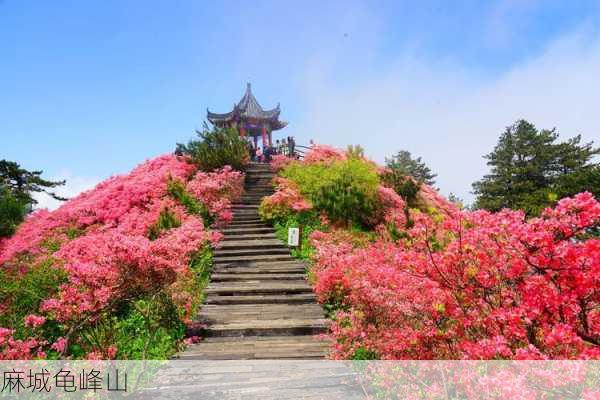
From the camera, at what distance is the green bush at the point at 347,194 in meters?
10.3

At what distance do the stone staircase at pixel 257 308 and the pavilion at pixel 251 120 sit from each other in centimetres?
1898

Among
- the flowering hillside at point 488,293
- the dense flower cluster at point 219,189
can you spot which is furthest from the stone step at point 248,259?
the flowering hillside at point 488,293

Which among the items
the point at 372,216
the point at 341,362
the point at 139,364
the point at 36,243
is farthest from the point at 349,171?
the point at 36,243

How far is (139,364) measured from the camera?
4613 mm

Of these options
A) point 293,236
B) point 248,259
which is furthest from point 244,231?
point 293,236

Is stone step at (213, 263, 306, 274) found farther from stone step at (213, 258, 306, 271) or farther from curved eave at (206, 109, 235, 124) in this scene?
curved eave at (206, 109, 235, 124)

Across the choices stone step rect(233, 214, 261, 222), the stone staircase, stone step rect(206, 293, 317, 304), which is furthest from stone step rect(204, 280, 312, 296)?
stone step rect(233, 214, 261, 222)

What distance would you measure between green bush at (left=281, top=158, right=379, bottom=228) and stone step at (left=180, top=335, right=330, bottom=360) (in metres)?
5.19

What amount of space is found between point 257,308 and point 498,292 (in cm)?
429

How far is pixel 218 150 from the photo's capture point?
14.5m

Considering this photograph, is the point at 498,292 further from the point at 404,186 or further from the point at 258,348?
the point at 404,186

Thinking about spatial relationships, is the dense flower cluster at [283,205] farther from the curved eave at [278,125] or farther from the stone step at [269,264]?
the curved eave at [278,125]

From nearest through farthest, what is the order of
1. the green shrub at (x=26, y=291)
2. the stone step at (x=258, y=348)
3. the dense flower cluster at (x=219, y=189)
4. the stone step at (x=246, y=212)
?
the stone step at (x=258, y=348) < the green shrub at (x=26, y=291) < the dense flower cluster at (x=219, y=189) < the stone step at (x=246, y=212)

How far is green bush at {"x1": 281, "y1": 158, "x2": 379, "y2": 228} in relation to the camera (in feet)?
33.8
